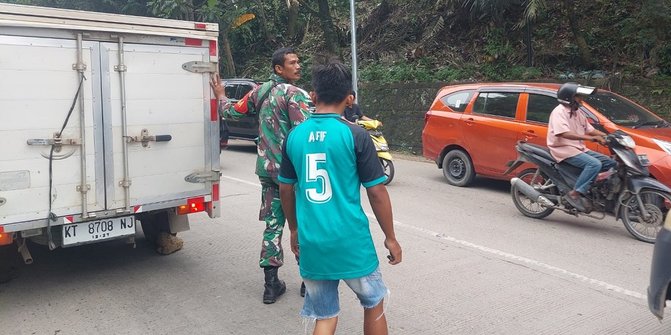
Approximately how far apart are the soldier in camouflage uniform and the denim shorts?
151 centimetres

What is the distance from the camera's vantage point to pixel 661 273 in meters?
3.08

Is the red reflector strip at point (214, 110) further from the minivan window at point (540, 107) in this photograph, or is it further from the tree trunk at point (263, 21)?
the tree trunk at point (263, 21)

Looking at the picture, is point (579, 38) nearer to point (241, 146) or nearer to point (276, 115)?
point (241, 146)

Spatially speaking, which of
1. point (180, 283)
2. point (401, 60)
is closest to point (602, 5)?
point (401, 60)

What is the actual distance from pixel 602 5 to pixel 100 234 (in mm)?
13660

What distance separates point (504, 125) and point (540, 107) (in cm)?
56

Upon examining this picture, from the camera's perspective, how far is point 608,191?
6133 millimetres

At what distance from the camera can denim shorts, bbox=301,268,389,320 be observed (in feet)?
8.81

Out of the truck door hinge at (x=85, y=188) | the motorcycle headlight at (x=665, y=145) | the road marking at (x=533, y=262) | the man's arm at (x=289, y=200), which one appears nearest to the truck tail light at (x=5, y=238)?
the truck door hinge at (x=85, y=188)

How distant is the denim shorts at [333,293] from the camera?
2686mm

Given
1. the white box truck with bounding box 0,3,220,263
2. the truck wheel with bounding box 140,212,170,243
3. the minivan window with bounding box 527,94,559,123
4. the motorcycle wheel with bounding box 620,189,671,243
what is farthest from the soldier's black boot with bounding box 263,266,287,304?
the minivan window with bounding box 527,94,559,123

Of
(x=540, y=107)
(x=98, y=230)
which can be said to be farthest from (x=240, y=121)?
(x=98, y=230)

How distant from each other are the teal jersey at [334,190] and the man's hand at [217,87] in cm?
201

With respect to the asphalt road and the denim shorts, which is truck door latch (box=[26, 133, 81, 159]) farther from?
the denim shorts
